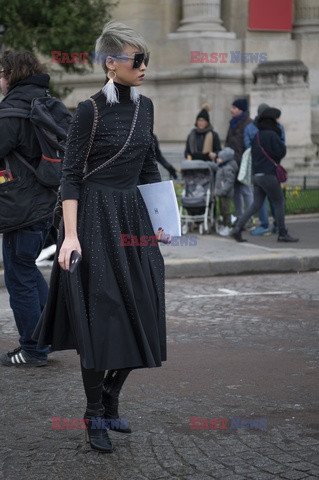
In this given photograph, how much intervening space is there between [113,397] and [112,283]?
2.16ft

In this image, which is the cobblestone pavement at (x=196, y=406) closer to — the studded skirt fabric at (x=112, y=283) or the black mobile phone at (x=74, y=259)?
the studded skirt fabric at (x=112, y=283)

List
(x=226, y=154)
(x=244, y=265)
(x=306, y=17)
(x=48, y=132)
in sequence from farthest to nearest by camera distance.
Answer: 1. (x=306, y=17)
2. (x=226, y=154)
3. (x=244, y=265)
4. (x=48, y=132)

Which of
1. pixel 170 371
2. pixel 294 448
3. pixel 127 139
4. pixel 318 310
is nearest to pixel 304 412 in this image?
pixel 294 448

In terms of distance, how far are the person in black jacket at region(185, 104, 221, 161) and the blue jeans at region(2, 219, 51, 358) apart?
8073 millimetres

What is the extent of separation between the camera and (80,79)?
989 inches

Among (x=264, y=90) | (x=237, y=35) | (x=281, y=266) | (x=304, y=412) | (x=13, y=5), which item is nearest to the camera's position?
(x=304, y=412)

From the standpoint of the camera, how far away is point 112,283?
4.91 metres

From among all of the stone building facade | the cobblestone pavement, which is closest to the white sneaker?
the cobblestone pavement

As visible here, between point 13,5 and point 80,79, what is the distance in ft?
27.2

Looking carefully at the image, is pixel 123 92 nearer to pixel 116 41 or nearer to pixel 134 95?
pixel 134 95

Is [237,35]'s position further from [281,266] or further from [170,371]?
[170,371]

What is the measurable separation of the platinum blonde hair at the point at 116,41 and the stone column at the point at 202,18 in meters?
19.4

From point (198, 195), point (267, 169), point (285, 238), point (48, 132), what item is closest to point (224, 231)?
point (198, 195)

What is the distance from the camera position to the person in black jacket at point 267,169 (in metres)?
13.3
